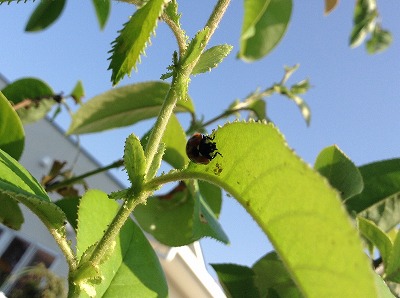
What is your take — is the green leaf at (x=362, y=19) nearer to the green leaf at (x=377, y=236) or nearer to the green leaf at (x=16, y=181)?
the green leaf at (x=377, y=236)

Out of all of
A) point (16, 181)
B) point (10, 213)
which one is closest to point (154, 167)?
point (16, 181)

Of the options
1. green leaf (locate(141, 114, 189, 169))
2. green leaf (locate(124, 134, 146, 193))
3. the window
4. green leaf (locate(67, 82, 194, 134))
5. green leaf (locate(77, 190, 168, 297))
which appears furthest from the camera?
the window

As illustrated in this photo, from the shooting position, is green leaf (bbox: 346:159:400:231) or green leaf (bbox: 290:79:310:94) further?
green leaf (bbox: 290:79:310:94)

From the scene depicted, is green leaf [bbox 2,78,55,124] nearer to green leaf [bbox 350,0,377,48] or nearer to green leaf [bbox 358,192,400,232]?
green leaf [bbox 358,192,400,232]

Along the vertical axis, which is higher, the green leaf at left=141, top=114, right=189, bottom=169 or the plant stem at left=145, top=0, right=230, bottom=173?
the green leaf at left=141, top=114, right=189, bottom=169

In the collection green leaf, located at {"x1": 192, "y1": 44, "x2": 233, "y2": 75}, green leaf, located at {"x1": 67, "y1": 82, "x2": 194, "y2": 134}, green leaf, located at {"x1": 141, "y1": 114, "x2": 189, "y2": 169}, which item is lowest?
green leaf, located at {"x1": 192, "y1": 44, "x2": 233, "y2": 75}

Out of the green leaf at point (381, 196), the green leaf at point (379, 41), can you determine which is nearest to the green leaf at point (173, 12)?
the green leaf at point (381, 196)

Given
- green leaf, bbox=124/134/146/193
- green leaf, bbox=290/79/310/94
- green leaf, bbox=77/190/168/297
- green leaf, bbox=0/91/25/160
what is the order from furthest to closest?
green leaf, bbox=290/79/310/94
green leaf, bbox=0/91/25/160
green leaf, bbox=77/190/168/297
green leaf, bbox=124/134/146/193

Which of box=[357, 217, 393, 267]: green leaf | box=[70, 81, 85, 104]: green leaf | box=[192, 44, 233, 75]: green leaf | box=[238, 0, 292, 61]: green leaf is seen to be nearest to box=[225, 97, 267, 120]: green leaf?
box=[238, 0, 292, 61]: green leaf
